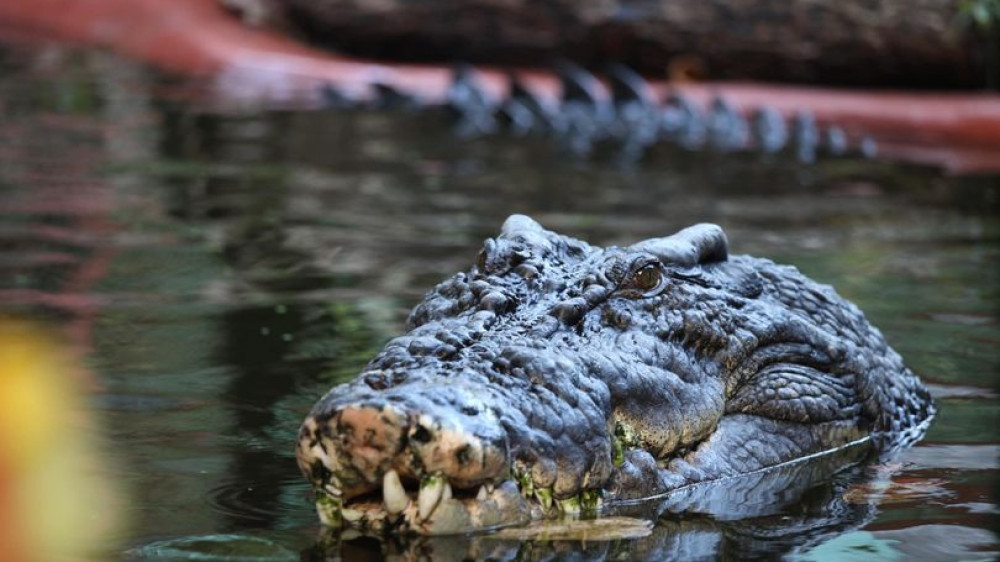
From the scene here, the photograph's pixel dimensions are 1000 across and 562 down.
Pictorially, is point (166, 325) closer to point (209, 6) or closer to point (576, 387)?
point (576, 387)

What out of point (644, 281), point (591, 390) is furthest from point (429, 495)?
point (644, 281)

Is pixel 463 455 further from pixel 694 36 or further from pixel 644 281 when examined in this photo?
pixel 694 36

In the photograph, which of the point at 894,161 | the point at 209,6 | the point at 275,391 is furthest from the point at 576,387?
the point at 209,6

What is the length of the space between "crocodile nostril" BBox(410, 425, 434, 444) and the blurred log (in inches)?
529

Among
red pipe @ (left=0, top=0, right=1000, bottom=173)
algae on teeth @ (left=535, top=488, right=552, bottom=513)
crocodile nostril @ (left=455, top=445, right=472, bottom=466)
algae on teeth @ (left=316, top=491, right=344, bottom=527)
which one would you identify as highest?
red pipe @ (left=0, top=0, right=1000, bottom=173)

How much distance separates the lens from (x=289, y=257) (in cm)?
769

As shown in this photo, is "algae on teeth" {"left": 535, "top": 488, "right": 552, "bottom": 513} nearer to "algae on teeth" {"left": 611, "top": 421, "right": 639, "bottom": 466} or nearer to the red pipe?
"algae on teeth" {"left": 611, "top": 421, "right": 639, "bottom": 466}

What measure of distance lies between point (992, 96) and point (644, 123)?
3564 millimetres

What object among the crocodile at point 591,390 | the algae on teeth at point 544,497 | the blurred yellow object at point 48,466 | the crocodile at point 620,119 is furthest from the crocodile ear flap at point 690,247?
the crocodile at point 620,119

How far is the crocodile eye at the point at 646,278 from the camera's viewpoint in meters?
3.96

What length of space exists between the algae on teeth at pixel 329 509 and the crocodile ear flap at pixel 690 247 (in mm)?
1102

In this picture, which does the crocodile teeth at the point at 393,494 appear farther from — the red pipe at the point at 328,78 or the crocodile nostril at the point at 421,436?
the red pipe at the point at 328,78

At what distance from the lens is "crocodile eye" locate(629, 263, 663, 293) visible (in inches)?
156

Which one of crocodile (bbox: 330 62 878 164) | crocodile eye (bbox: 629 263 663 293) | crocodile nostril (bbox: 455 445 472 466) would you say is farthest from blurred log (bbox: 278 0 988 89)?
crocodile nostril (bbox: 455 445 472 466)
